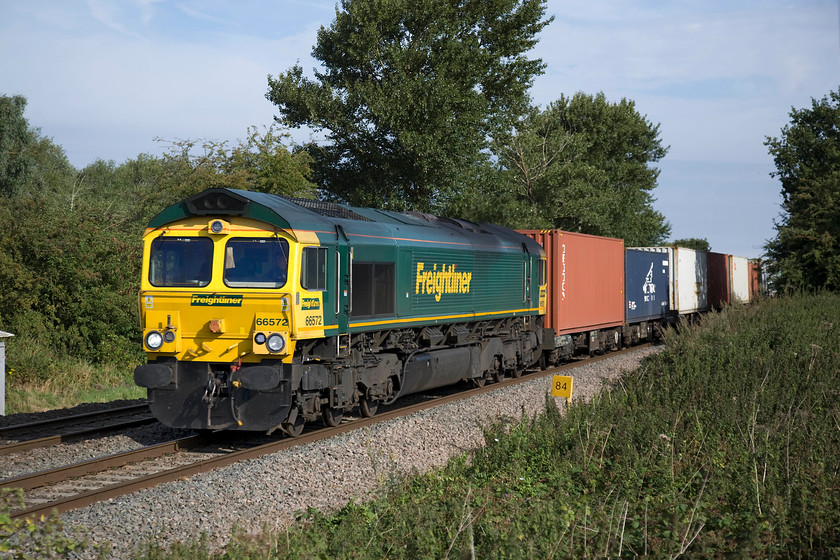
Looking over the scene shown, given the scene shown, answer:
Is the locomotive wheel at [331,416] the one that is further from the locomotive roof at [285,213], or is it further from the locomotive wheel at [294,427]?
the locomotive roof at [285,213]

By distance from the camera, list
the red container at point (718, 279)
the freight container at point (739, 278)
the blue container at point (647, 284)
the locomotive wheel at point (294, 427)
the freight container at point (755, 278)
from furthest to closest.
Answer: the freight container at point (755, 278) < the freight container at point (739, 278) < the red container at point (718, 279) < the blue container at point (647, 284) < the locomotive wheel at point (294, 427)

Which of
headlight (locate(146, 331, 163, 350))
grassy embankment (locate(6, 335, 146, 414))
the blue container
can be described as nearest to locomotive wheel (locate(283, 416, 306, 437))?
headlight (locate(146, 331, 163, 350))

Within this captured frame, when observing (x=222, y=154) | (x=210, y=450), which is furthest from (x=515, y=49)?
(x=210, y=450)

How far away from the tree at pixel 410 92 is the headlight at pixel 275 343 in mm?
17687

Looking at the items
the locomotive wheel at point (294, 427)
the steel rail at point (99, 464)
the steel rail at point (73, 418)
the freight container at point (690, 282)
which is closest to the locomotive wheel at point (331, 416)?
the locomotive wheel at point (294, 427)

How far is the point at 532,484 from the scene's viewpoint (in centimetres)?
856

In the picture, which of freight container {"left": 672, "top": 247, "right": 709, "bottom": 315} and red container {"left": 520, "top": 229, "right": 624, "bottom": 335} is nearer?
red container {"left": 520, "top": 229, "right": 624, "bottom": 335}

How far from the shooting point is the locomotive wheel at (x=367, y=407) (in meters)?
13.0

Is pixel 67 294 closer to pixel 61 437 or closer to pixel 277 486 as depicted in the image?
pixel 61 437

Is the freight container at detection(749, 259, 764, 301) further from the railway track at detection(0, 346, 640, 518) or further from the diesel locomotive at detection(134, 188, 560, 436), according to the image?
the railway track at detection(0, 346, 640, 518)

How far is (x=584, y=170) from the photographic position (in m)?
39.8

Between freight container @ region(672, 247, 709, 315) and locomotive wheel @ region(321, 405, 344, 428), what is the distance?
65.1 feet

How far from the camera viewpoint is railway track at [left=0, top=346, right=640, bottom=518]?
8531 millimetres

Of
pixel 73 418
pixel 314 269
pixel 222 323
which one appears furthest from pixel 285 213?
pixel 73 418
